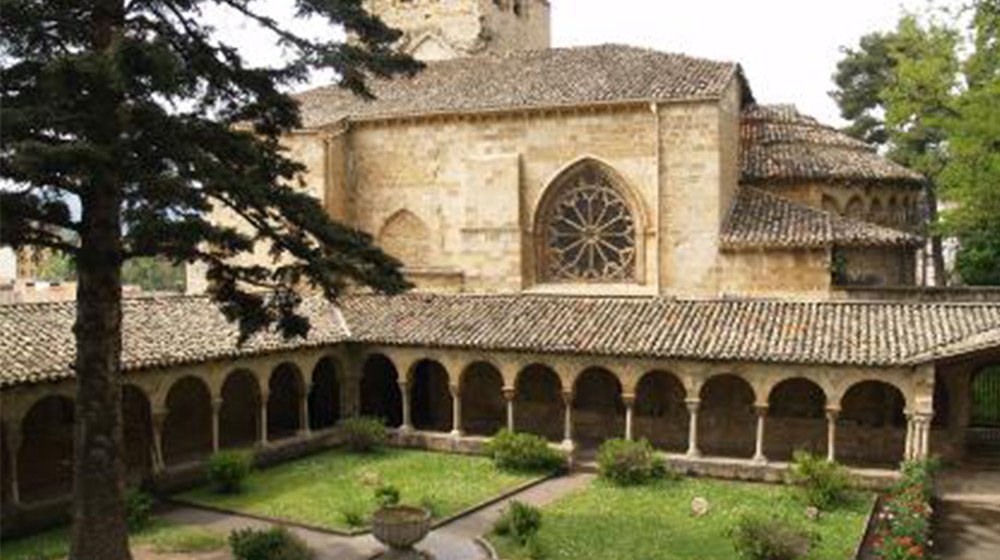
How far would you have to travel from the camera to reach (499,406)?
27766 millimetres

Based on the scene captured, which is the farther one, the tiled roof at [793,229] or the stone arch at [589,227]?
the stone arch at [589,227]

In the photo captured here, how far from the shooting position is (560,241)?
2914 cm

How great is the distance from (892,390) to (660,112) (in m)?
9.59

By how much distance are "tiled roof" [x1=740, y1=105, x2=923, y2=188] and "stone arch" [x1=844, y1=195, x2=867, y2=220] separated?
1.94 feet

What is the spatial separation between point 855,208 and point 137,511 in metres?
22.4

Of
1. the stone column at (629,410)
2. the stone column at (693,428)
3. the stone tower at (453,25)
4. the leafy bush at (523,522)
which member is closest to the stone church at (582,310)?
the stone column at (693,428)

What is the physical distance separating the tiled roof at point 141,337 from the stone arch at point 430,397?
125 inches

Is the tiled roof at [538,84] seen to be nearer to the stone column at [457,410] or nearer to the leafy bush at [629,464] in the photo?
the stone column at [457,410]

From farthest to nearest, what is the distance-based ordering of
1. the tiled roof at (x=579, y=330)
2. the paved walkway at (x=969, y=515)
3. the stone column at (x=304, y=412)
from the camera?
the stone column at (x=304, y=412) < the tiled roof at (x=579, y=330) < the paved walkway at (x=969, y=515)

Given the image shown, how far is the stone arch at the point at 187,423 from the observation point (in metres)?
24.1

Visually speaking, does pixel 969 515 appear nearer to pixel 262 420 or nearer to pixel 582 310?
pixel 582 310

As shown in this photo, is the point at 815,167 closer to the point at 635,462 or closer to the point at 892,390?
the point at 892,390

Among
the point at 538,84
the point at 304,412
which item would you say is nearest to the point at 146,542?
the point at 304,412

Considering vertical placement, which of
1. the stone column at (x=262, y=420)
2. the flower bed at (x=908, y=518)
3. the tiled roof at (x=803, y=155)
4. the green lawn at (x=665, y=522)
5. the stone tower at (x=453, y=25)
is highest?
the stone tower at (x=453, y=25)
